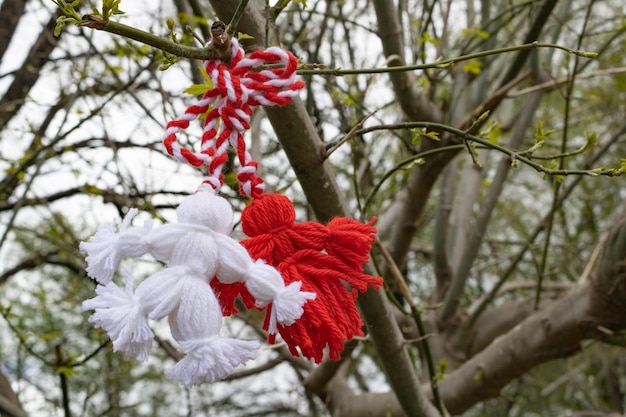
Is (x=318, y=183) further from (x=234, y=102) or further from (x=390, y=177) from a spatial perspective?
(x=390, y=177)

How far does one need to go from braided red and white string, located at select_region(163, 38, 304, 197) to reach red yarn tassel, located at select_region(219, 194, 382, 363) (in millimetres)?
54

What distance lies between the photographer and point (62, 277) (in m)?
4.25

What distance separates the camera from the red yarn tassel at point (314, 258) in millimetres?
847

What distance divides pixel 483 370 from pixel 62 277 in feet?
9.70

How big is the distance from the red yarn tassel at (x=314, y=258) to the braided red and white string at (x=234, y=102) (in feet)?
0.18

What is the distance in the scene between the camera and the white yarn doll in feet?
2.39

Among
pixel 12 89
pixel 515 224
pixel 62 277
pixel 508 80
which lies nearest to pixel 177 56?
pixel 508 80

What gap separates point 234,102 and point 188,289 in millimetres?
262

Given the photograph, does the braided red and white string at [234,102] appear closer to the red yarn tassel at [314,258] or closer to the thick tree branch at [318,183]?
the red yarn tassel at [314,258]

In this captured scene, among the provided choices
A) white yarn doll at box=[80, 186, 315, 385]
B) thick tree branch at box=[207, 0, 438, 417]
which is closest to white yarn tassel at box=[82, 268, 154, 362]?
white yarn doll at box=[80, 186, 315, 385]

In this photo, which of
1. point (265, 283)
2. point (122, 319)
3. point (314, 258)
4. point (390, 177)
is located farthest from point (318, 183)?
point (390, 177)

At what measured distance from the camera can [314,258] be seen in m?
0.88

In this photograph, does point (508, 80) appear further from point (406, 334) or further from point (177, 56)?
point (177, 56)

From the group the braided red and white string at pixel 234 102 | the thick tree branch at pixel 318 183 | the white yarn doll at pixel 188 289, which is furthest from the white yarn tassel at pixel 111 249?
the thick tree branch at pixel 318 183
